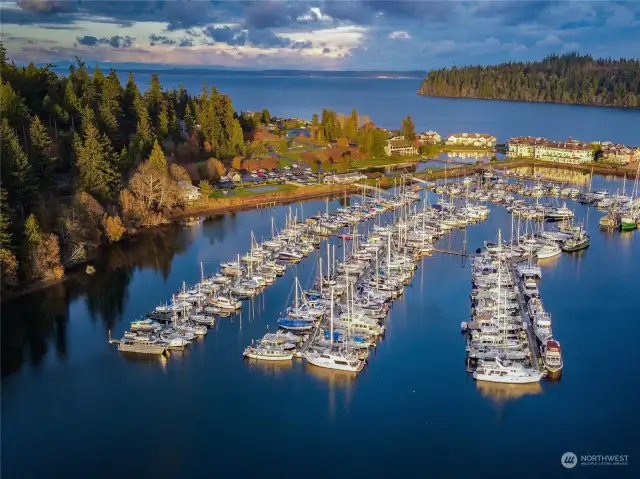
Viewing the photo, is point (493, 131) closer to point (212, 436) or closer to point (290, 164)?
point (290, 164)

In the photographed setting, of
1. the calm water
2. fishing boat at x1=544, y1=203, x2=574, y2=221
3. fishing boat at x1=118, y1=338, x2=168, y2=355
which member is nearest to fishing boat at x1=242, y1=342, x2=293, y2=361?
the calm water

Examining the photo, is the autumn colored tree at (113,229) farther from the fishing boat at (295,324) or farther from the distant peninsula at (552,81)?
the distant peninsula at (552,81)

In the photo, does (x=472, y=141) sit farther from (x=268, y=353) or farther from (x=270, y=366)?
(x=270, y=366)

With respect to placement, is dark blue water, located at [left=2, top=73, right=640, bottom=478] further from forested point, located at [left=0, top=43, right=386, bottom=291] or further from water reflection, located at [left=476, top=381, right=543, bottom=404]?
forested point, located at [left=0, top=43, right=386, bottom=291]

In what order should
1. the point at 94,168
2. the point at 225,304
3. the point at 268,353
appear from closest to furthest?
the point at 268,353
the point at 225,304
the point at 94,168

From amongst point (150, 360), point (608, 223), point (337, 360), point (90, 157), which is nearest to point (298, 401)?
point (337, 360)

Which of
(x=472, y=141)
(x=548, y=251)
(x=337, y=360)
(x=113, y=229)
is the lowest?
(x=337, y=360)
